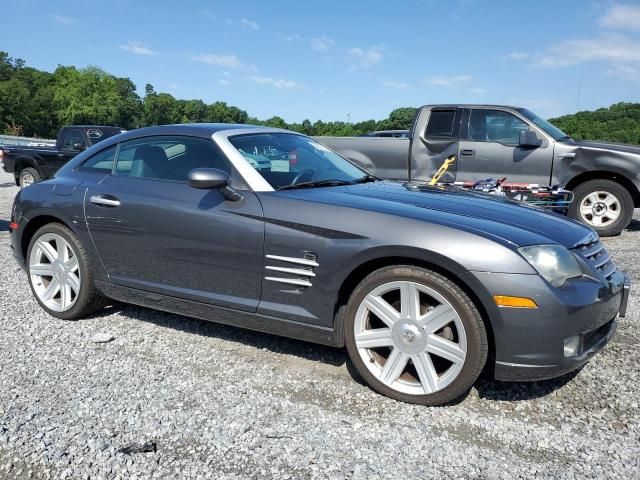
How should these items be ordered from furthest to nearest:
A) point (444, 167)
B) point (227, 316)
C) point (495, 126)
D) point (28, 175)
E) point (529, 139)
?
1. point (28, 175)
2. point (495, 126)
3. point (444, 167)
4. point (529, 139)
5. point (227, 316)

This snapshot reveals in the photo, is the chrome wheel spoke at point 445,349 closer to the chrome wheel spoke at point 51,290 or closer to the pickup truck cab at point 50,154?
the chrome wheel spoke at point 51,290

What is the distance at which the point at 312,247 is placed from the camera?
3074 millimetres

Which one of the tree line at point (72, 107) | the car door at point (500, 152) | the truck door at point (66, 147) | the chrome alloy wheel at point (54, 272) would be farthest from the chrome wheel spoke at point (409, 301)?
the tree line at point (72, 107)

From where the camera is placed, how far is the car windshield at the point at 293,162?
355cm

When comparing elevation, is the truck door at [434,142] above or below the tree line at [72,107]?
below

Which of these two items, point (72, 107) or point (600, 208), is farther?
point (72, 107)

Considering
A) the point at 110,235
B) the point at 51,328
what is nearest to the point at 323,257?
the point at 110,235

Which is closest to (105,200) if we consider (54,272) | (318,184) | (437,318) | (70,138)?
(54,272)

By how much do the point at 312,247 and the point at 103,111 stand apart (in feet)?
273

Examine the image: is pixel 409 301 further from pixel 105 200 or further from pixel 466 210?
pixel 105 200

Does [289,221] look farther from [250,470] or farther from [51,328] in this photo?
[51,328]

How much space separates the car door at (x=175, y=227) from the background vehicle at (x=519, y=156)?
507 centimetres

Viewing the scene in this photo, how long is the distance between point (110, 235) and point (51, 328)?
888 millimetres

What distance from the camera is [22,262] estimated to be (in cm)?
444
